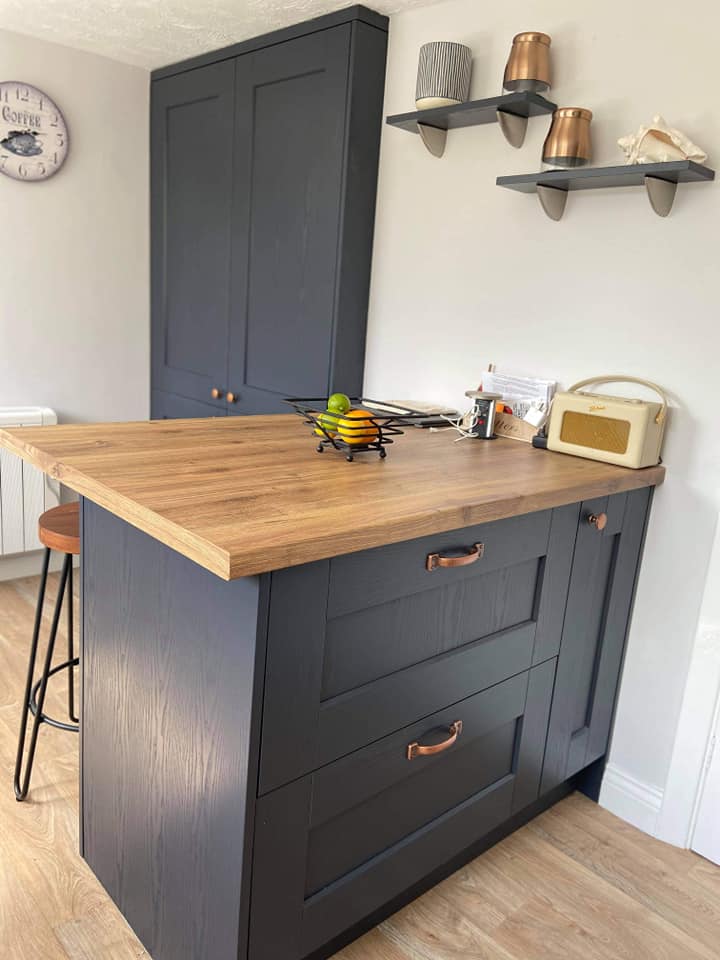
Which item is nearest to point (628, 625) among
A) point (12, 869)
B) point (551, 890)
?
point (551, 890)

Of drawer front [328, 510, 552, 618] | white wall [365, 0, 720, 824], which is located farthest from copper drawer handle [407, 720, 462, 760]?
white wall [365, 0, 720, 824]

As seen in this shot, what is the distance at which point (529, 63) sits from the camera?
189cm

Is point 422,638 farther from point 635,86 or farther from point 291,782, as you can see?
point 635,86

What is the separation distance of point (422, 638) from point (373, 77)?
185 centimetres

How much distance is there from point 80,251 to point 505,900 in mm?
2888

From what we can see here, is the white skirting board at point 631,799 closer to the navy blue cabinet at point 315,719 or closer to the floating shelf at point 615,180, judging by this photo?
the navy blue cabinet at point 315,719

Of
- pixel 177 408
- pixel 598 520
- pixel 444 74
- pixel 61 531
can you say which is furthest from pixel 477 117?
pixel 177 408

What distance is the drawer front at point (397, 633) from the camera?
1162 mm

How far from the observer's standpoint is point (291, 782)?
3.98ft

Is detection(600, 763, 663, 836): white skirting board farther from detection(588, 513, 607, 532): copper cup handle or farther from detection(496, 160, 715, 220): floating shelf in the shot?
detection(496, 160, 715, 220): floating shelf

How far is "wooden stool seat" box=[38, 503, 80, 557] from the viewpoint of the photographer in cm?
181

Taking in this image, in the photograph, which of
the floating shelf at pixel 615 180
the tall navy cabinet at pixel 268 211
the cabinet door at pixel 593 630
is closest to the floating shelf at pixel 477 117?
the floating shelf at pixel 615 180

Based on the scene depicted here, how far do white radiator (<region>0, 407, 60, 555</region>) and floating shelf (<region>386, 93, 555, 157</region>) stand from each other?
6.19 feet

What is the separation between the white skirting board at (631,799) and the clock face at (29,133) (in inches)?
118
